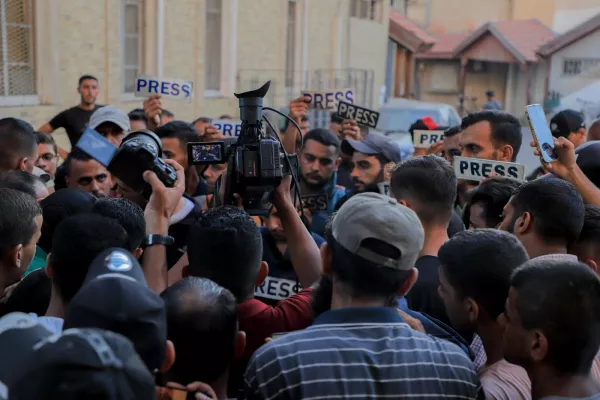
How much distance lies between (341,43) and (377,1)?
417 cm

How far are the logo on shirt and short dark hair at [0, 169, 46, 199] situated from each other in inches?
47.5

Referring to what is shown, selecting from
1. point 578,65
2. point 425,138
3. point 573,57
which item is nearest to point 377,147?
point 425,138

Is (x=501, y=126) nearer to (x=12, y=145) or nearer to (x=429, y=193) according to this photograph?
(x=429, y=193)

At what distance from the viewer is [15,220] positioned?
3.41m

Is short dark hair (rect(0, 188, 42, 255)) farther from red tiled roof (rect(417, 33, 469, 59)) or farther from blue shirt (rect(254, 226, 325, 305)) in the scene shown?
red tiled roof (rect(417, 33, 469, 59))

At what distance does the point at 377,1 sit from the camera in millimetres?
23188

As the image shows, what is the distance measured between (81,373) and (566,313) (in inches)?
59.3

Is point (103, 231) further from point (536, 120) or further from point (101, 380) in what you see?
point (536, 120)

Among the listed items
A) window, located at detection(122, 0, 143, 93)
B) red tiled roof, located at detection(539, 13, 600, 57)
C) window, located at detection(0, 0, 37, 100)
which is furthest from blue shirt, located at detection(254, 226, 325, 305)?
red tiled roof, located at detection(539, 13, 600, 57)

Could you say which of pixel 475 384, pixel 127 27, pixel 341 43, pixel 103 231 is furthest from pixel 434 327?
pixel 341 43

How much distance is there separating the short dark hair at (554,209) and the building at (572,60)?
30.9 meters

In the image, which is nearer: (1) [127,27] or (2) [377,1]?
(1) [127,27]

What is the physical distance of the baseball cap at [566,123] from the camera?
6922 mm

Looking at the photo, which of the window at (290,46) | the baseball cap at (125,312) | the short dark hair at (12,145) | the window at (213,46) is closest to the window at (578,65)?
the window at (290,46)
